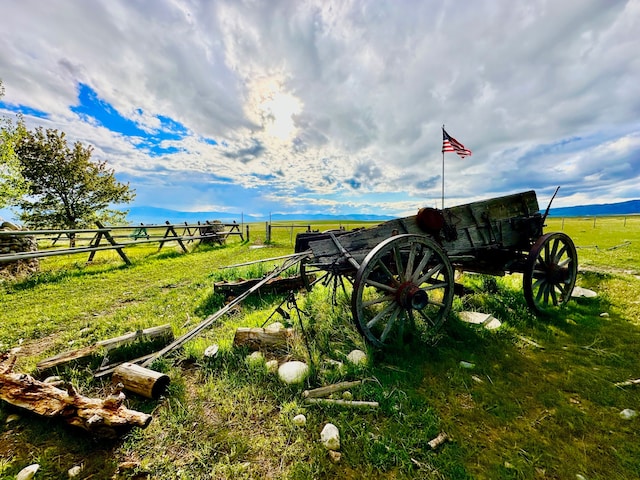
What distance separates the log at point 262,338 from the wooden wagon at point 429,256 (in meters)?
1.15

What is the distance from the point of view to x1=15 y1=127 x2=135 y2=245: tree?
18.8 meters

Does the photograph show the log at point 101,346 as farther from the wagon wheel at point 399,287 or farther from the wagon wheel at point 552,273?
the wagon wheel at point 552,273

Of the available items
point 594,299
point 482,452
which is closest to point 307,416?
point 482,452

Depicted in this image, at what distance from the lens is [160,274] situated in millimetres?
9578

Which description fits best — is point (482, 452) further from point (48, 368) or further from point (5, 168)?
point (5, 168)

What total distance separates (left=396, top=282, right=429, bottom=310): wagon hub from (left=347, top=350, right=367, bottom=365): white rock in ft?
2.98

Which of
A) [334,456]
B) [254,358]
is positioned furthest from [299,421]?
[254,358]

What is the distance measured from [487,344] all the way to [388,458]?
2788 millimetres

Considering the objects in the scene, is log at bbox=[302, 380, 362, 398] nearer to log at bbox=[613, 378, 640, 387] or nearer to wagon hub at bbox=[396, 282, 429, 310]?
wagon hub at bbox=[396, 282, 429, 310]

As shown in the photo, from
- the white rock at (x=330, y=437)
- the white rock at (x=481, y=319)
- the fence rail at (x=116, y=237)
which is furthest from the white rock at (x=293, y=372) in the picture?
the fence rail at (x=116, y=237)

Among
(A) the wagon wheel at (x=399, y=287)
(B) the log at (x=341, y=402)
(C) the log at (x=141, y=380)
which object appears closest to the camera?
(B) the log at (x=341, y=402)

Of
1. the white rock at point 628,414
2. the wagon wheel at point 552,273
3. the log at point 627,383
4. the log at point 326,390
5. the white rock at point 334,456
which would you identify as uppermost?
the wagon wheel at point 552,273

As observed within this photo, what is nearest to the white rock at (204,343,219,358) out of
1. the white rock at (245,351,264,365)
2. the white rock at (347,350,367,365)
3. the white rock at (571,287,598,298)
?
the white rock at (245,351,264,365)

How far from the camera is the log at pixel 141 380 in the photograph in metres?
2.87
